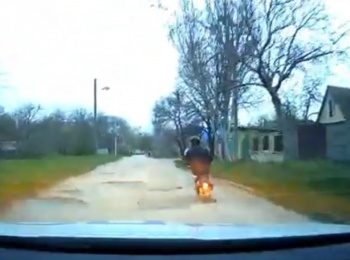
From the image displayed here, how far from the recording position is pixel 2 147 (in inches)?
691

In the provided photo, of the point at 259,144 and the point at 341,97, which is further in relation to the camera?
the point at 341,97

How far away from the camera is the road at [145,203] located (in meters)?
10.9

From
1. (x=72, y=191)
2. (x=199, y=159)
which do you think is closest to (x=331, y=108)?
(x=72, y=191)

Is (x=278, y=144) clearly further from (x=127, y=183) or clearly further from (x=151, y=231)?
(x=151, y=231)

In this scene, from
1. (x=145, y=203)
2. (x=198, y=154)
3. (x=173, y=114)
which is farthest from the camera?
(x=173, y=114)

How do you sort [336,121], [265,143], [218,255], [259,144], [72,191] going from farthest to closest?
[336,121]
[265,143]
[259,144]
[72,191]
[218,255]

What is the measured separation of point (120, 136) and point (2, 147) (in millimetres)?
3423

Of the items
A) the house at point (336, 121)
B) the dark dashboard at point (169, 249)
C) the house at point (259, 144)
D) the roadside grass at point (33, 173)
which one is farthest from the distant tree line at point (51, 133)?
the dark dashboard at point (169, 249)

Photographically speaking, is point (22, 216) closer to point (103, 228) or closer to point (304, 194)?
point (304, 194)

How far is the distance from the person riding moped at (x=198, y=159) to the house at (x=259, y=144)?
6.77m

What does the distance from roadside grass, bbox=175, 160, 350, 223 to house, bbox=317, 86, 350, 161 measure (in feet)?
3.09

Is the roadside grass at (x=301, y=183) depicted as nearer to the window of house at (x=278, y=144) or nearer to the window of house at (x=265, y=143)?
the window of house at (x=278, y=144)

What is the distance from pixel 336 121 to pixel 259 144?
9.90 ft

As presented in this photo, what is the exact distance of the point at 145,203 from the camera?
13602mm
